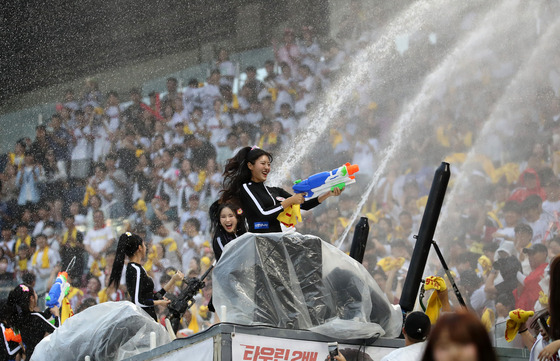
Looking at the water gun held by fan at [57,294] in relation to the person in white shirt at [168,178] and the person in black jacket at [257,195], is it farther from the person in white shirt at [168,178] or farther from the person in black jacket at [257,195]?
the person in white shirt at [168,178]

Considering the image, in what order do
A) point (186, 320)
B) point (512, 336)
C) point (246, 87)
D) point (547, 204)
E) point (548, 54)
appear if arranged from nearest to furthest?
point (512, 336), point (547, 204), point (186, 320), point (548, 54), point (246, 87)

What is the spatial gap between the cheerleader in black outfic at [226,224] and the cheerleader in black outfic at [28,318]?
2.05 meters

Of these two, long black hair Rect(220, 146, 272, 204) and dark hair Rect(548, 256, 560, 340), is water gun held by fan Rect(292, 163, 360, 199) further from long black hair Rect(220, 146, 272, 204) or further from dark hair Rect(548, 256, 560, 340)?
dark hair Rect(548, 256, 560, 340)

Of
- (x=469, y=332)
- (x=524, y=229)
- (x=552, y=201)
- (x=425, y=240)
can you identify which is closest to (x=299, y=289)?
(x=425, y=240)

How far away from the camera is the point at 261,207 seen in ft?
17.5

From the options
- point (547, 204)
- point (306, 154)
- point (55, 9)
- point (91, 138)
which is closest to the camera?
point (547, 204)

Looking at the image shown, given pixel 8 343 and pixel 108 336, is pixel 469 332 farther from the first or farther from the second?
pixel 8 343

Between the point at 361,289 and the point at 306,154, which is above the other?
the point at 306,154


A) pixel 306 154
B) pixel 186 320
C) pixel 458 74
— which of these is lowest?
pixel 186 320

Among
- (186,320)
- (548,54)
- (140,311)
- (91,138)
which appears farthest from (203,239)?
(140,311)

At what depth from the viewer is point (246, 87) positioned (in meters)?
13.2

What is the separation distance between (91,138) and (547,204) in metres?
8.07

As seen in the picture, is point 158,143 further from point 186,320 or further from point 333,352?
point 333,352

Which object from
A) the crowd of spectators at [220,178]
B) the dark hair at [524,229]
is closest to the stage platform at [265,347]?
the crowd of spectators at [220,178]
